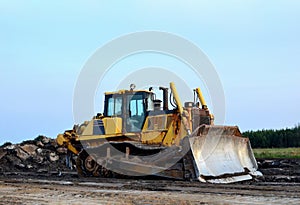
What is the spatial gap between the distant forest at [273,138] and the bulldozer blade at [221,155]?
37242mm

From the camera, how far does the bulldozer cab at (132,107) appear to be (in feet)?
46.3

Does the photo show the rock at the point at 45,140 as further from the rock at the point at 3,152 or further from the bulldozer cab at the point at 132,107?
the bulldozer cab at the point at 132,107

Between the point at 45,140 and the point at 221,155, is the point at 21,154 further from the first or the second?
the point at 221,155

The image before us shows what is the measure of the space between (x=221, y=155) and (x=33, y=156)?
41.2 feet

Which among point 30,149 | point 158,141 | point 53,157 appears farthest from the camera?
point 30,149

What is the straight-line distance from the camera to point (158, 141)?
45.5 ft

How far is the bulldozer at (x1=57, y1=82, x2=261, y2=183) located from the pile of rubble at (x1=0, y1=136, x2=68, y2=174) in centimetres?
756

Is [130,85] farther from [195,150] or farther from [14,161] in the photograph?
[14,161]

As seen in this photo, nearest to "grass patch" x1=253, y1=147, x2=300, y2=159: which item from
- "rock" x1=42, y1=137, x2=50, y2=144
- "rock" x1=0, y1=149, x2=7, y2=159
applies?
"rock" x1=42, y1=137, x2=50, y2=144

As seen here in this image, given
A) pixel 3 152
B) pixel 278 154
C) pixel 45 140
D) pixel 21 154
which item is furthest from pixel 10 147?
pixel 278 154

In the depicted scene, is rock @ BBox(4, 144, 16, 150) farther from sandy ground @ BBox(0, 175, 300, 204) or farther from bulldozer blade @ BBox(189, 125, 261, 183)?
sandy ground @ BBox(0, 175, 300, 204)

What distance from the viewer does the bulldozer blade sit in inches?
494

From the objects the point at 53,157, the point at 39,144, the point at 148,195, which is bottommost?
the point at 148,195

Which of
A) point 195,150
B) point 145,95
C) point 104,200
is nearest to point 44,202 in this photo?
point 104,200
